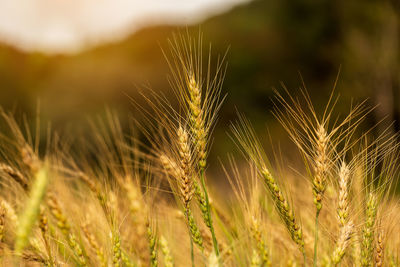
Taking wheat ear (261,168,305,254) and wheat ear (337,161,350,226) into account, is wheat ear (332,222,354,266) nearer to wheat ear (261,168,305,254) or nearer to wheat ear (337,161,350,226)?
wheat ear (337,161,350,226)

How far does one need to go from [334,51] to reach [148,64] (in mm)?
5931

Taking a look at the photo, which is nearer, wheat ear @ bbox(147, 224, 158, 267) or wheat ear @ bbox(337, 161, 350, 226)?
wheat ear @ bbox(337, 161, 350, 226)

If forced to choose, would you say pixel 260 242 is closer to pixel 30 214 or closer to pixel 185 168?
pixel 185 168

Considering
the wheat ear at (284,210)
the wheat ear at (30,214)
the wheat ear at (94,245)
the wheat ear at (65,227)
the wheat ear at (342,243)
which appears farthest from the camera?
the wheat ear at (94,245)

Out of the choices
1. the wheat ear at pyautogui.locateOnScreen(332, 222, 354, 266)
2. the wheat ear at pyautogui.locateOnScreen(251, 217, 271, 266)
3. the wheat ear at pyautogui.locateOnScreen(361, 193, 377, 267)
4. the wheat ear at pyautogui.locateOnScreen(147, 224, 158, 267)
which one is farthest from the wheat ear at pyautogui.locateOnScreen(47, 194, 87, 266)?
the wheat ear at pyautogui.locateOnScreen(361, 193, 377, 267)

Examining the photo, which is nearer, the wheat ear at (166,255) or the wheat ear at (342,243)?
the wheat ear at (342,243)

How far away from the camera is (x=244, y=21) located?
47.1 feet

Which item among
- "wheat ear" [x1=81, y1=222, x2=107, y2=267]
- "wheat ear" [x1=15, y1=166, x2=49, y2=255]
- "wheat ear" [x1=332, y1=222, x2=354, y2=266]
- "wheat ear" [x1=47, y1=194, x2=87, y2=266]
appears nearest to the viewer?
→ "wheat ear" [x1=15, y1=166, x2=49, y2=255]

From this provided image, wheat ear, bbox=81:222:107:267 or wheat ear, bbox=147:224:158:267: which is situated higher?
wheat ear, bbox=147:224:158:267

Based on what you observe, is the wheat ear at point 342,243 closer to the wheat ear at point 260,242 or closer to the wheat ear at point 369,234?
the wheat ear at point 369,234

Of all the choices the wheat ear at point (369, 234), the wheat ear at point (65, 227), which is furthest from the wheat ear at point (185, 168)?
the wheat ear at point (369, 234)

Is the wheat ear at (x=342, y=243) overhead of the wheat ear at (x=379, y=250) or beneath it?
overhead

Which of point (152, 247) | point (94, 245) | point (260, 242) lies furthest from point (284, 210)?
point (94, 245)

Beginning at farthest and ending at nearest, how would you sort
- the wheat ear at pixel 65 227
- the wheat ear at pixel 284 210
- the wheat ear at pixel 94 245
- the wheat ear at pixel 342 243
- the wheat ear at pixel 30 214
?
the wheat ear at pixel 94 245 → the wheat ear at pixel 65 227 → the wheat ear at pixel 284 210 → the wheat ear at pixel 342 243 → the wheat ear at pixel 30 214
